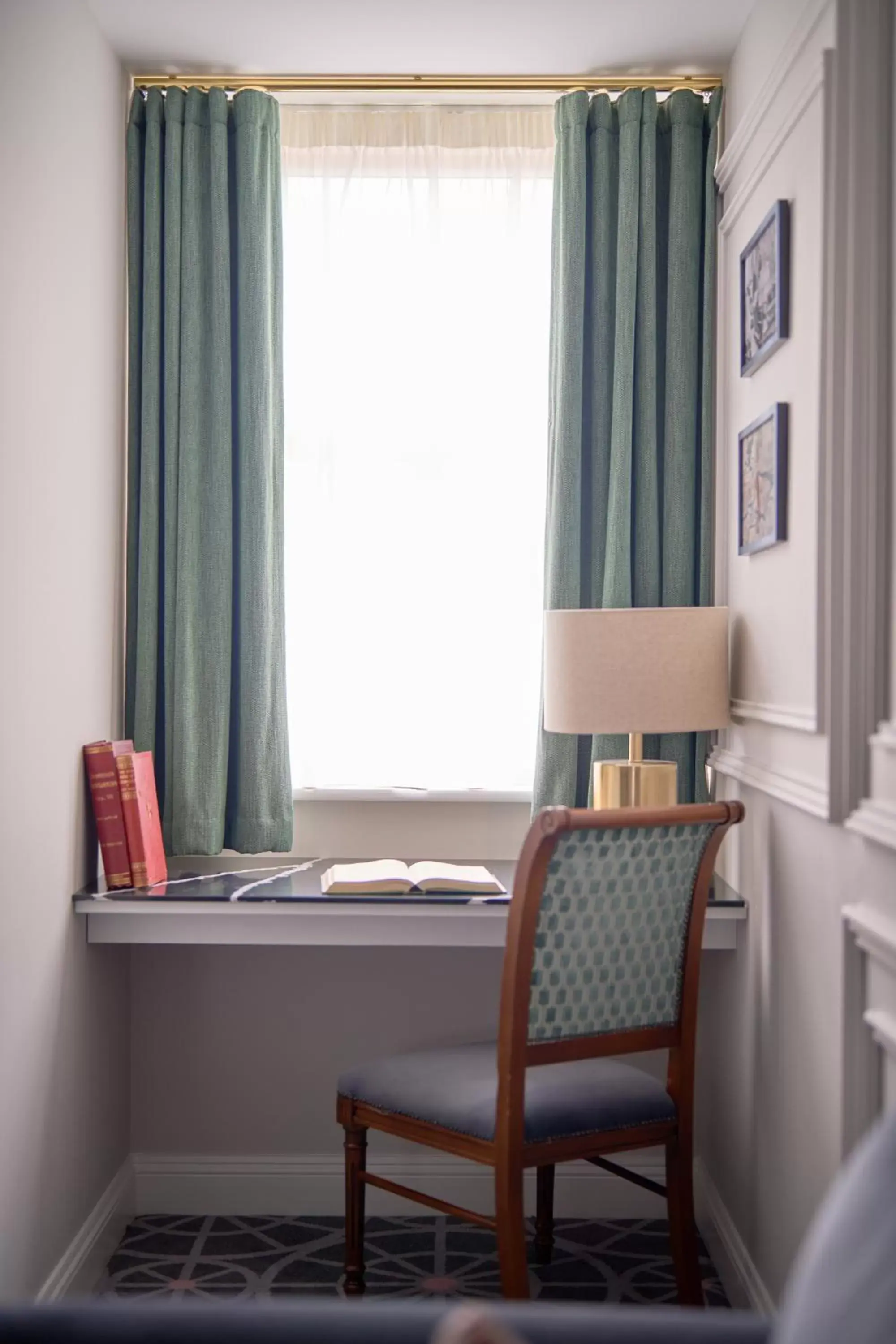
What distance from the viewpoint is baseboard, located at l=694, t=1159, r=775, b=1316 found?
7.44ft

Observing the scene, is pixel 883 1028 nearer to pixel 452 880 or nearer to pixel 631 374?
pixel 452 880

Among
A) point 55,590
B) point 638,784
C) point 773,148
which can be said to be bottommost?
point 638,784

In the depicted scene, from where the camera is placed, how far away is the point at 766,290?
229 centimetres

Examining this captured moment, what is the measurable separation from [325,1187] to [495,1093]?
0.97 m

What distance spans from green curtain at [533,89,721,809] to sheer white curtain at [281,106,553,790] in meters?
0.15

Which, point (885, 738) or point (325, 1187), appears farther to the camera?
point (325, 1187)

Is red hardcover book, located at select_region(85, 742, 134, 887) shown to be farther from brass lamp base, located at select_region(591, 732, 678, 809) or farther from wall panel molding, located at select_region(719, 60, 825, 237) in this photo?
wall panel molding, located at select_region(719, 60, 825, 237)

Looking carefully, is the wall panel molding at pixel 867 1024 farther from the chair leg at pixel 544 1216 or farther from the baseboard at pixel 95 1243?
the baseboard at pixel 95 1243

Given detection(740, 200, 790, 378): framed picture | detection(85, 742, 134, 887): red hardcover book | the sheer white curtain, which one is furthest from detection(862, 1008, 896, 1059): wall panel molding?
detection(85, 742, 134, 887): red hardcover book

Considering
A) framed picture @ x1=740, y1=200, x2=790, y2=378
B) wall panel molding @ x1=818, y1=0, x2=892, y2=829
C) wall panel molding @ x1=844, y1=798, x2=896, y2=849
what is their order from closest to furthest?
wall panel molding @ x1=844, y1=798, x2=896, y2=849, wall panel molding @ x1=818, y1=0, x2=892, y2=829, framed picture @ x1=740, y1=200, x2=790, y2=378

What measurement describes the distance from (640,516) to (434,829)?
2.96 feet

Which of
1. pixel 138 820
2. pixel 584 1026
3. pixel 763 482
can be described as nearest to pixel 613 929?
pixel 584 1026

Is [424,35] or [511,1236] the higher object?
[424,35]

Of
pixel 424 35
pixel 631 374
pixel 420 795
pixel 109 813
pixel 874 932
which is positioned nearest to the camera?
pixel 874 932
